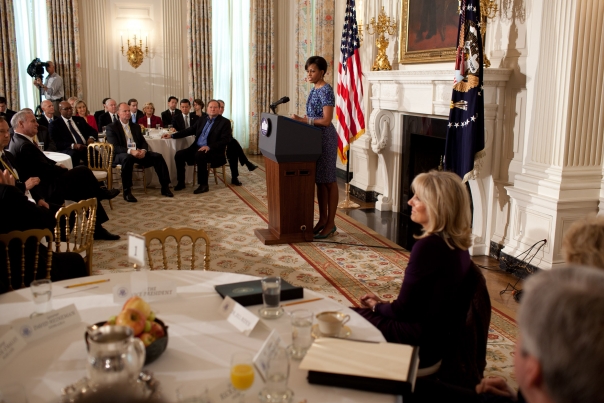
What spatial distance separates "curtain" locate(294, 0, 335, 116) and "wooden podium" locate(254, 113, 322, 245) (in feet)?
15.7

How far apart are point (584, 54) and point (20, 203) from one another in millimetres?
4116

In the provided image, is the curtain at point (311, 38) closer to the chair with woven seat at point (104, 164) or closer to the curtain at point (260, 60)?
the curtain at point (260, 60)

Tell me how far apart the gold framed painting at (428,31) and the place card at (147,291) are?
4562 millimetres

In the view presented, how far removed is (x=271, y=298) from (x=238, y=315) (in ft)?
0.45

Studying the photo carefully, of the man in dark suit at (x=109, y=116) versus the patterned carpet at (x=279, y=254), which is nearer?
the patterned carpet at (x=279, y=254)

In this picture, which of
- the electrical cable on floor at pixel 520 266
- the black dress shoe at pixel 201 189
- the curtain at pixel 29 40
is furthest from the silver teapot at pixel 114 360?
the curtain at pixel 29 40

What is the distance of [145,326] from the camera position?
1.70 meters

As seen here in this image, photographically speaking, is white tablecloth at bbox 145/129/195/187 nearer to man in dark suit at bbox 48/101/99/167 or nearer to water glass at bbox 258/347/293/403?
man in dark suit at bbox 48/101/99/167

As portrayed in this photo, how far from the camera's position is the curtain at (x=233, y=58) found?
12258 mm

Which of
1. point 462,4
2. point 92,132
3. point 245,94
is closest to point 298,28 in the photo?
point 245,94

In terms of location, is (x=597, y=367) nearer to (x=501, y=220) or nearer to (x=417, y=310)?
(x=417, y=310)

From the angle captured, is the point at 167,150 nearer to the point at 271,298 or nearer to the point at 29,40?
the point at 29,40

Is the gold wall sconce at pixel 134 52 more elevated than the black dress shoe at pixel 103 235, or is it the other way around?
the gold wall sconce at pixel 134 52

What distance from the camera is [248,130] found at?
42.1 ft
